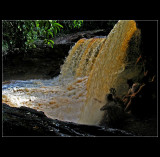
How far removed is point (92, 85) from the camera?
4.42 m

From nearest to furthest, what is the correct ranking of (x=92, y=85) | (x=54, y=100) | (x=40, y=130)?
1. (x=40, y=130)
2. (x=92, y=85)
3. (x=54, y=100)

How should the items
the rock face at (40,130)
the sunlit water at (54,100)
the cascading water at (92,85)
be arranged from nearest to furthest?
the rock face at (40,130)
the cascading water at (92,85)
the sunlit water at (54,100)

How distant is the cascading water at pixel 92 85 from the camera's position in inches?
129

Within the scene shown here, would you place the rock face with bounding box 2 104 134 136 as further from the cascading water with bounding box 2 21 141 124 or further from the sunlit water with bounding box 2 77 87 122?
the sunlit water with bounding box 2 77 87 122

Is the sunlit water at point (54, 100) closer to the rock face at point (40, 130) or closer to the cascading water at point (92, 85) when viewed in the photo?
the cascading water at point (92, 85)

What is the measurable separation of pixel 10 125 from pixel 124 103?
1838 millimetres

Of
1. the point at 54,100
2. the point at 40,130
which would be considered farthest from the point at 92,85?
the point at 40,130

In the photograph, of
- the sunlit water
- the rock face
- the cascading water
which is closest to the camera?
the rock face

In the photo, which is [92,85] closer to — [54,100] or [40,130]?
[54,100]

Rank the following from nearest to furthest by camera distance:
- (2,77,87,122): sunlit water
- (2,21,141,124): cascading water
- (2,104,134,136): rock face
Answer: (2,104,134,136): rock face
(2,21,141,124): cascading water
(2,77,87,122): sunlit water

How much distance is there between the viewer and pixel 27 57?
873 centimetres

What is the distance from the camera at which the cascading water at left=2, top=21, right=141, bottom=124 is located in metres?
3.27

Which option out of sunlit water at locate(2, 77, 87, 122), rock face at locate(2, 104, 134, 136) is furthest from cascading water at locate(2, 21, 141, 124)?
rock face at locate(2, 104, 134, 136)

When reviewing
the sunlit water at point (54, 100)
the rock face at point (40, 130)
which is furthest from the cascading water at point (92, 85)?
the rock face at point (40, 130)
